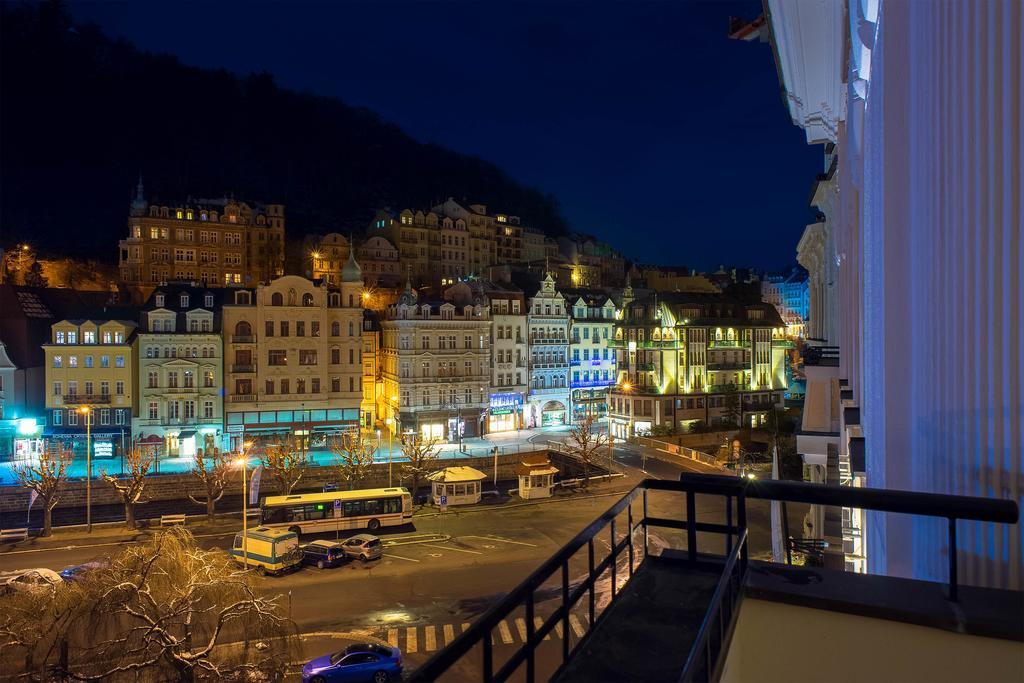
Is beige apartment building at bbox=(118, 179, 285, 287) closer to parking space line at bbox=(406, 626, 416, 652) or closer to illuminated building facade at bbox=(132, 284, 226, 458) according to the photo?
illuminated building facade at bbox=(132, 284, 226, 458)

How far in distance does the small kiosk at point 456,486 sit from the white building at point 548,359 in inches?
670

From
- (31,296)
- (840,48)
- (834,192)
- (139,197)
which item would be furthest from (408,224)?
(840,48)

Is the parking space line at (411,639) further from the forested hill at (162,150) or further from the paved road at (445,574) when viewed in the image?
the forested hill at (162,150)

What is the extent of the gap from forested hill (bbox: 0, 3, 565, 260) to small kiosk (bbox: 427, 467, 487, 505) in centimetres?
5656

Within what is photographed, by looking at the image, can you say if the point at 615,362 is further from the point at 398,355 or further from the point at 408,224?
the point at 408,224

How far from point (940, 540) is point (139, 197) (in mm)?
68285

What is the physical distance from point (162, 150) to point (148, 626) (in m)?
99.1

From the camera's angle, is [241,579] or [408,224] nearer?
[241,579]

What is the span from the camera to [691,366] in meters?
46.9

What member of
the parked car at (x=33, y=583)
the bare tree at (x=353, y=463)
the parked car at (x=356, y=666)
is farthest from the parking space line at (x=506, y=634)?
the bare tree at (x=353, y=463)

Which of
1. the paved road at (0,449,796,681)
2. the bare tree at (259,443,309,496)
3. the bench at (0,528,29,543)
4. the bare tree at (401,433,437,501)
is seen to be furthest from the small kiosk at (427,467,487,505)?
the bench at (0,528,29,543)

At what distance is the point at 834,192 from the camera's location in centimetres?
1591

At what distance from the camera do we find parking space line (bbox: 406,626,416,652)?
580 inches

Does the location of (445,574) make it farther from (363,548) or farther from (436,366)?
Result: (436,366)
